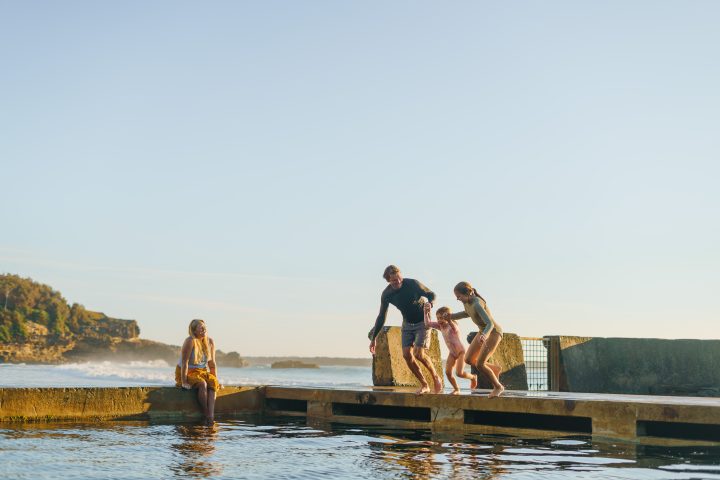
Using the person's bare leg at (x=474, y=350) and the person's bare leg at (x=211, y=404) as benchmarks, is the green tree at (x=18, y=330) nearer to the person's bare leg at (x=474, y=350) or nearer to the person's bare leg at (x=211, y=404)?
the person's bare leg at (x=211, y=404)

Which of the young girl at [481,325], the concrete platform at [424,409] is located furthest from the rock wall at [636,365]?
the young girl at [481,325]

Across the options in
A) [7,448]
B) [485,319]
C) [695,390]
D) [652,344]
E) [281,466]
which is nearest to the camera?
[281,466]

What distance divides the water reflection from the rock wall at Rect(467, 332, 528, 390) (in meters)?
7.10

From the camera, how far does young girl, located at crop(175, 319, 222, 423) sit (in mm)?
13352

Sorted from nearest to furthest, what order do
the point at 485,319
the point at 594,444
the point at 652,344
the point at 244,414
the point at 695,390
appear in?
1. the point at 594,444
2. the point at 485,319
3. the point at 244,414
4. the point at 695,390
5. the point at 652,344

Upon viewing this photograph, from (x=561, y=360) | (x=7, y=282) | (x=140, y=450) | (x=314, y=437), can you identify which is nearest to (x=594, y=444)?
(x=314, y=437)

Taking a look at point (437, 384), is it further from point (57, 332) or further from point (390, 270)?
point (57, 332)

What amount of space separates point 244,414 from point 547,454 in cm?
651

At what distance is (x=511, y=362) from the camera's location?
17.6 m

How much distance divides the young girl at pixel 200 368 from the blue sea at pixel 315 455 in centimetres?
120

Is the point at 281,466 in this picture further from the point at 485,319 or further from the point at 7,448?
the point at 485,319

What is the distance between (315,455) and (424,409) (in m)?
4.26

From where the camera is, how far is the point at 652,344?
697 inches

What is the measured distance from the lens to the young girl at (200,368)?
1335 centimetres
